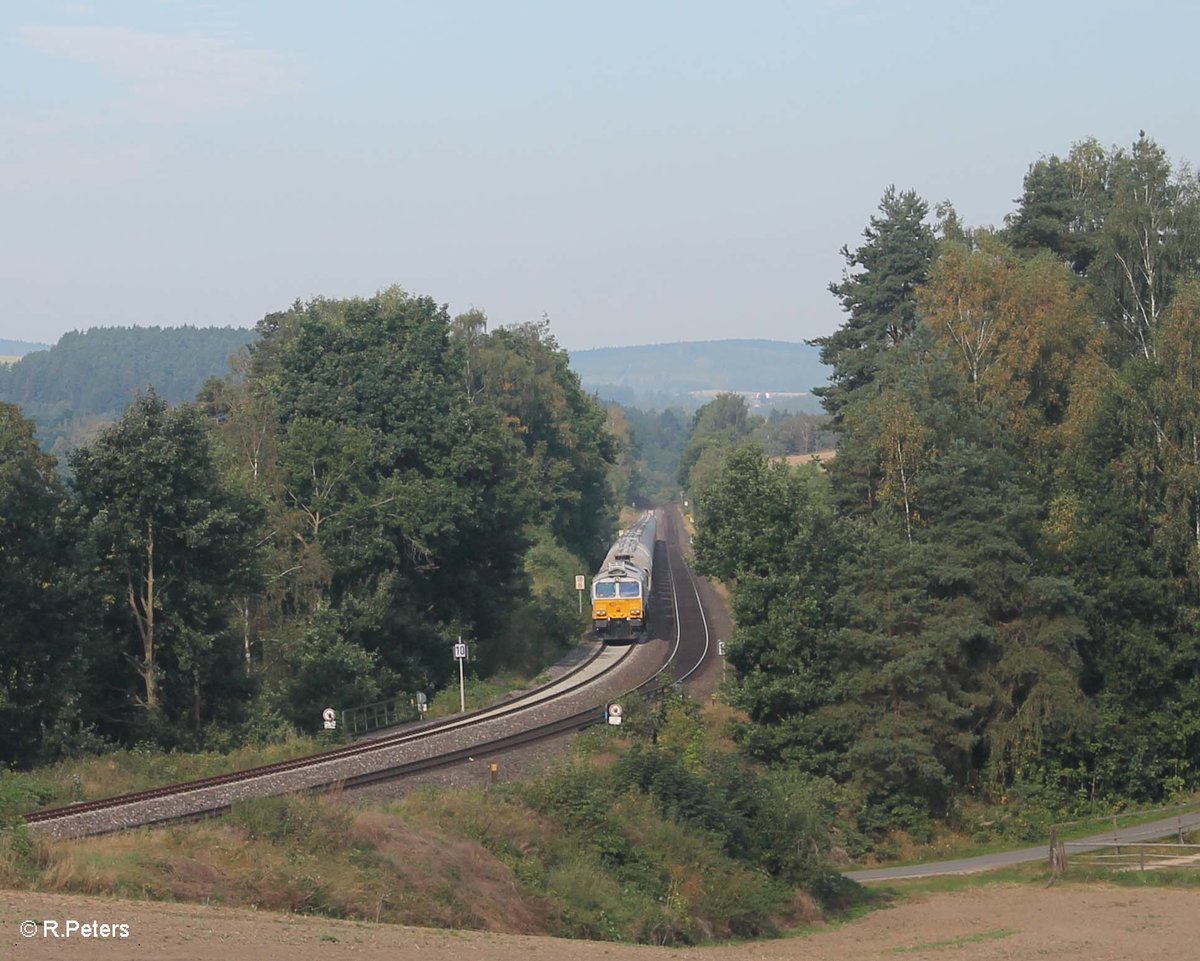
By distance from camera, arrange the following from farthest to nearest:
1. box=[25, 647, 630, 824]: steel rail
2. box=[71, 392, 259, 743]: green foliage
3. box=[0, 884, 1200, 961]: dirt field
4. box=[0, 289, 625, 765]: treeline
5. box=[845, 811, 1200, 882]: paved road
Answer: box=[71, 392, 259, 743]: green foliage < box=[0, 289, 625, 765]: treeline < box=[845, 811, 1200, 882]: paved road < box=[25, 647, 630, 824]: steel rail < box=[0, 884, 1200, 961]: dirt field

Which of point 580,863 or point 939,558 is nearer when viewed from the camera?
point 580,863

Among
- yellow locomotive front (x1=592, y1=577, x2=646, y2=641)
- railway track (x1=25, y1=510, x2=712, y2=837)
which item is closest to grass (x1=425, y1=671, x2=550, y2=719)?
railway track (x1=25, y1=510, x2=712, y2=837)

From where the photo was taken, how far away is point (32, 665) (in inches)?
1347

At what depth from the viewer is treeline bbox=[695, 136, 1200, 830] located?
3753 centimetres

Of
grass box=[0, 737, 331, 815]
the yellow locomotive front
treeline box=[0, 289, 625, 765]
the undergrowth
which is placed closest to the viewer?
the undergrowth

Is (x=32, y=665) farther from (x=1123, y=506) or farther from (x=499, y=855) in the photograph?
(x=1123, y=506)

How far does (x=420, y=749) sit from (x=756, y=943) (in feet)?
36.6

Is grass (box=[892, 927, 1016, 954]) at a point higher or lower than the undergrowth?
lower

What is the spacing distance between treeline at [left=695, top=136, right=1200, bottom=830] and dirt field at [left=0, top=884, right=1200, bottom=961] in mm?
7551

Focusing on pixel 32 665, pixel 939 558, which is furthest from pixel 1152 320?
pixel 32 665

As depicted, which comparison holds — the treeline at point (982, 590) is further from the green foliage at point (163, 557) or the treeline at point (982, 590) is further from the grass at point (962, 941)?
the green foliage at point (163, 557)

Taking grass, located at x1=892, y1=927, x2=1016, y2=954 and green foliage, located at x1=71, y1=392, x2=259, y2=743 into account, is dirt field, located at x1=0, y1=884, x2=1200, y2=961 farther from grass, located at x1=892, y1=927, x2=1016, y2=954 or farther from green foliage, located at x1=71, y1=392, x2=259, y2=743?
green foliage, located at x1=71, y1=392, x2=259, y2=743

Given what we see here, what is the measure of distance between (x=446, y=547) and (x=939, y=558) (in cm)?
1821

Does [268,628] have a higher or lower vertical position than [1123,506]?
lower
